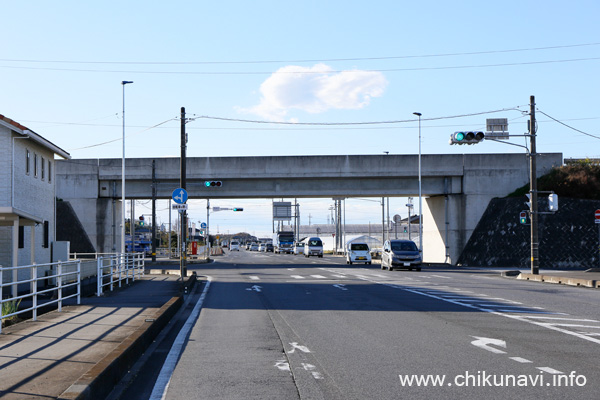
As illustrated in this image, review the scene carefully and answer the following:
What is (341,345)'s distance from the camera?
33.5ft

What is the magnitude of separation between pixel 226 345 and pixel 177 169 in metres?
40.5

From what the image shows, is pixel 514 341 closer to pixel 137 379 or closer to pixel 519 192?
pixel 137 379

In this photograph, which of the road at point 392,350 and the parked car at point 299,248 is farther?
the parked car at point 299,248

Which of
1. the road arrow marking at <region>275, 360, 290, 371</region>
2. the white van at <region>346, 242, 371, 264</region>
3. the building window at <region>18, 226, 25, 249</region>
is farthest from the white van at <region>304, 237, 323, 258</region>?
the road arrow marking at <region>275, 360, 290, 371</region>

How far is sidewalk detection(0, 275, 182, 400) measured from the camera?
659 cm

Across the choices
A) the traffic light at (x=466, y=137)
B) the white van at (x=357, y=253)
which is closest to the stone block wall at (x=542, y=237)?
the white van at (x=357, y=253)

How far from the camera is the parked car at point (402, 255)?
38.2 m

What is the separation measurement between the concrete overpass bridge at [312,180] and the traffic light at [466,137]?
71.7 ft

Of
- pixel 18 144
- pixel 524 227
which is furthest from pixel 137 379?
pixel 524 227

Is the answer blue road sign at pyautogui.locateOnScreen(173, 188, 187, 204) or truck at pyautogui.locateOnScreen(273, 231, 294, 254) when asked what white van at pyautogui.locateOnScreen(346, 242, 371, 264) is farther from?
truck at pyautogui.locateOnScreen(273, 231, 294, 254)

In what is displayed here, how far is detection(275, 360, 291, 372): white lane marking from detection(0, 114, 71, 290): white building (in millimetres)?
16315

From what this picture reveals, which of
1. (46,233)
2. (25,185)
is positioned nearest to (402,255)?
(46,233)

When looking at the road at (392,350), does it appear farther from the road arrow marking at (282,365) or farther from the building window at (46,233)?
the building window at (46,233)

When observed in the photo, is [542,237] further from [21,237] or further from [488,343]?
[488,343]
